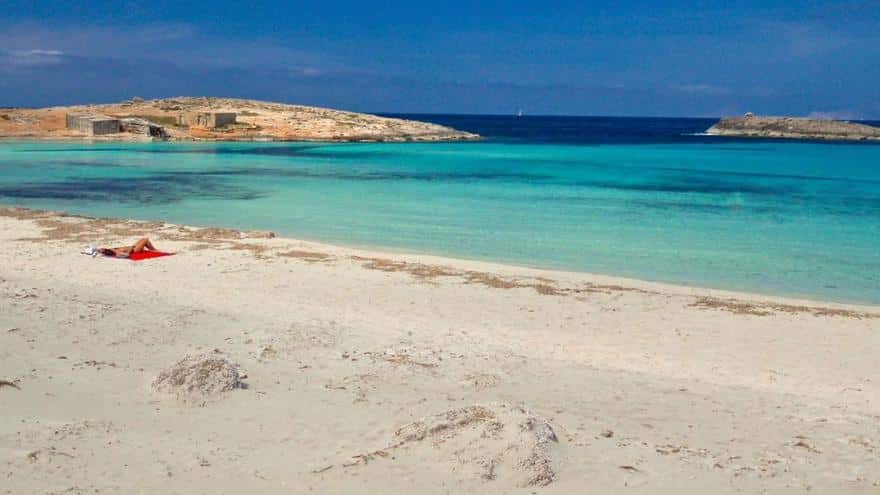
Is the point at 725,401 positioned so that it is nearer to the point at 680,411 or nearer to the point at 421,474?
the point at 680,411

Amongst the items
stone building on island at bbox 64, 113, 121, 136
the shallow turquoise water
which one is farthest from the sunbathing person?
stone building on island at bbox 64, 113, 121, 136

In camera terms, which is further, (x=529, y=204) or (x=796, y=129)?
(x=796, y=129)

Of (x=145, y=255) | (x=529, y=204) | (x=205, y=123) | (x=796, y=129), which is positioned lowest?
(x=145, y=255)

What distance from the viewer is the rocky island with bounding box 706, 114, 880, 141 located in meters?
90.7

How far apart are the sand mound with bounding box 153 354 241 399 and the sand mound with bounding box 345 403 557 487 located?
1.86 metres

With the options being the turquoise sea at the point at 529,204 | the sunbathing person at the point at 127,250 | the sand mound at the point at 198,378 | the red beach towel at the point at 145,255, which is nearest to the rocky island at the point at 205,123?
the turquoise sea at the point at 529,204

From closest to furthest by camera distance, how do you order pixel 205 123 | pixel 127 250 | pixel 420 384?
pixel 420 384
pixel 127 250
pixel 205 123

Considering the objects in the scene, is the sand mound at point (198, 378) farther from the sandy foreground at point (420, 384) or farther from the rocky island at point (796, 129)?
the rocky island at point (796, 129)

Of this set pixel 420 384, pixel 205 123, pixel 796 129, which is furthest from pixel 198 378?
pixel 796 129

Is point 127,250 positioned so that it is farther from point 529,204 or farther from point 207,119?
point 207,119

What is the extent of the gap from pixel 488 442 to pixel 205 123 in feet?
191

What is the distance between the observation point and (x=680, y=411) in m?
7.50

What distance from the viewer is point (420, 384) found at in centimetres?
798

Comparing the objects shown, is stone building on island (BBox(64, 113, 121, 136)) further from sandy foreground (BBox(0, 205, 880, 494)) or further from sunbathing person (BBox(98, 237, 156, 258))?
sandy foreground (BBox(0, 205, 880, 494))
